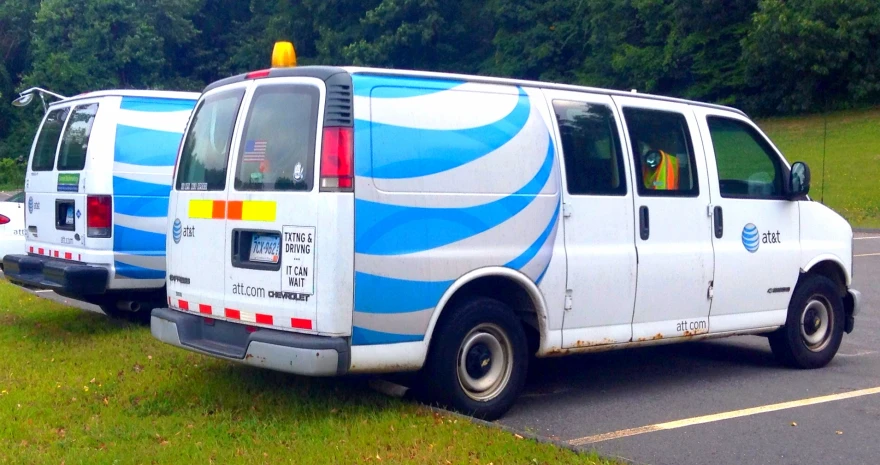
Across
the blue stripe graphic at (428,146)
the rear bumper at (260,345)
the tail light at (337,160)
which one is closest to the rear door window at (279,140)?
the tail light at (337,160)

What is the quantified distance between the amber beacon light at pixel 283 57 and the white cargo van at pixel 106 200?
2676 mm

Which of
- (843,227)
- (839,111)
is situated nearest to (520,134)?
(843,227)

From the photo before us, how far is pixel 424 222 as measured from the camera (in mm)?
5777

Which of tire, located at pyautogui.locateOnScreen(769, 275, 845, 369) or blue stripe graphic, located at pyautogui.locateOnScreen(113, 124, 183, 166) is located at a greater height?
blue stripe graphic, located at pyautogui.locateOnScreen(113, 124, 183, 166)

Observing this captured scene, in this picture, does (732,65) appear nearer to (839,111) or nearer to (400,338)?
(839,111)

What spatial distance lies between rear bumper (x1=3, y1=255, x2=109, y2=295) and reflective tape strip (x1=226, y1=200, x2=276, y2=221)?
292cm

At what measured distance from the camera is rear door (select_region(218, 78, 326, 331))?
5.53 meters

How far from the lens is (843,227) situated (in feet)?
27.2

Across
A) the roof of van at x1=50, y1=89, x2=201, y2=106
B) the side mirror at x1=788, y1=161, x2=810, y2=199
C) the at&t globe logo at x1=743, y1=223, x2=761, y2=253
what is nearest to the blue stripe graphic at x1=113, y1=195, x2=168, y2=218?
the roof of van at x1=50, y1=89, x2=201, y2=106

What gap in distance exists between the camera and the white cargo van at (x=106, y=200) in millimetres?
8516

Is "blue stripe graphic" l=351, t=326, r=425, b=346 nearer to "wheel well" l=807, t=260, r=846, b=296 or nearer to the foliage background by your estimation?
"wheel well" l=807, t=260, r=846, b=296

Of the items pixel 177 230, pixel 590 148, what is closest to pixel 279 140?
pixel 177 230

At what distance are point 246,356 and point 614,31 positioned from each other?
47.5 meters

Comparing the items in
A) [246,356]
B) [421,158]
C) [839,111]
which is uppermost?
[839,111]
